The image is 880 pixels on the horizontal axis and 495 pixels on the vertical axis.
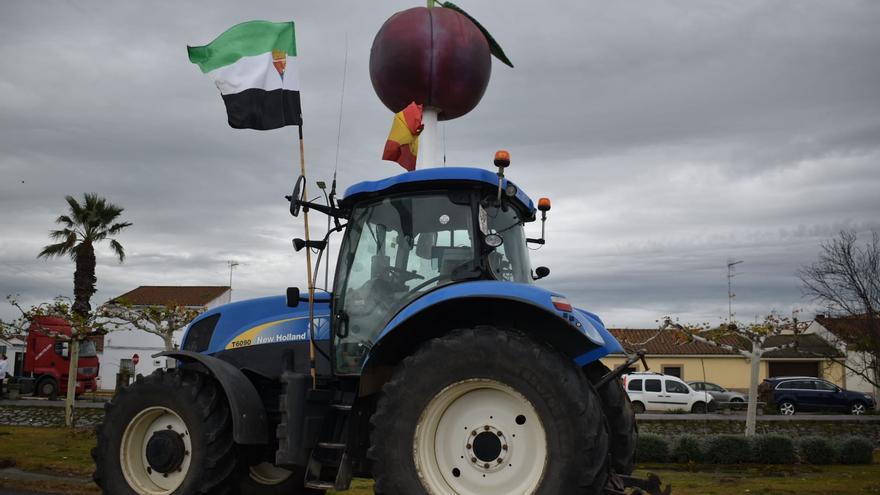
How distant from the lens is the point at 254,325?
654cm

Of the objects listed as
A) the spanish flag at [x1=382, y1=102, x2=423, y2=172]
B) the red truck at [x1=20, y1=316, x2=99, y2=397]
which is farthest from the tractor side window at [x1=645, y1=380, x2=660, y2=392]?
the spanish flag at [x1=382, y1=102, x2=423, y2=172]

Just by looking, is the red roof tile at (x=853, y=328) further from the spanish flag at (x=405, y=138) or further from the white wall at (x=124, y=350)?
the white wall at (x=124, y=350)

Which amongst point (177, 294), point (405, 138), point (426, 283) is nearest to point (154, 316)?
point (405, 138)

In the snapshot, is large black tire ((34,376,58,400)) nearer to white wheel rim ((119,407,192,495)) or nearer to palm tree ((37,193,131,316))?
palm tree ((37,193,131,316))

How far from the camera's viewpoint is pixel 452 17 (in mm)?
10281

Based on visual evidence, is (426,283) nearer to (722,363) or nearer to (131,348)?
(722,363)

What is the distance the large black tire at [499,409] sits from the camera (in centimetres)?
443

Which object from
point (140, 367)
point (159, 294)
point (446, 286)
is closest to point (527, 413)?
point (446, 286)

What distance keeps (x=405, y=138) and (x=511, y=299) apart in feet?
13.0

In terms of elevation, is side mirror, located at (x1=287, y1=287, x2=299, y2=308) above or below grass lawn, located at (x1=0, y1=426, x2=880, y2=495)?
above

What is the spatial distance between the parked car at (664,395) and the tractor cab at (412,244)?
23825 millimetres

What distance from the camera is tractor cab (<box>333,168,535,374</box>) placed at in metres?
5.48

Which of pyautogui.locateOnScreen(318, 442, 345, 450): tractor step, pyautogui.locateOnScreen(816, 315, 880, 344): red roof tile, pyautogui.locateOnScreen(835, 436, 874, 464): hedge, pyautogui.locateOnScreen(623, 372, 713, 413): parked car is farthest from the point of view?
pyautogui.locateOnScreen(623, 372, 713, 413): parked car

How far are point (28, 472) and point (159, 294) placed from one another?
46.1 m
